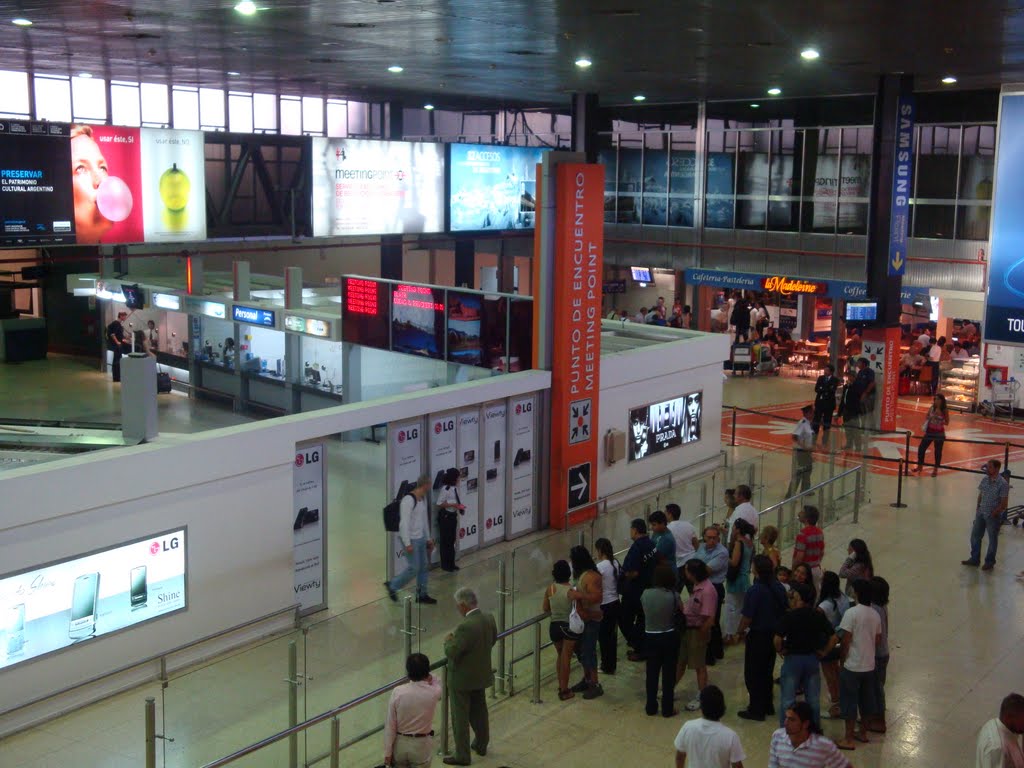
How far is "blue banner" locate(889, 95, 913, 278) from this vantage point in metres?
20.0

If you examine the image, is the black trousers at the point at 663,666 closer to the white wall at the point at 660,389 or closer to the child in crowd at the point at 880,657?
the child in crowd at the point at 880,657

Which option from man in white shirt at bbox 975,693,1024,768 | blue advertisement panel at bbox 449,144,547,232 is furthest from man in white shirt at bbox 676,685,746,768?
blue advertisement panel at bbox 449,144,547,232

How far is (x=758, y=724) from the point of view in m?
8.95

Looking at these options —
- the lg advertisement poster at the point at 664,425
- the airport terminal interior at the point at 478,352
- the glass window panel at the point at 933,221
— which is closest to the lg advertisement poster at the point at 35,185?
the airport terminal interior at the point at 478,352

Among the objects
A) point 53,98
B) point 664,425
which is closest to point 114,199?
point 664,425

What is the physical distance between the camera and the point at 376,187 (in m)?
22.6

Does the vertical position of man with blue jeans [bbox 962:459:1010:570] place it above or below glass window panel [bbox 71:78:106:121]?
below

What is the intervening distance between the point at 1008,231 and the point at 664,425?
820cm

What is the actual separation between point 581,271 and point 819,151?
14.5 meters

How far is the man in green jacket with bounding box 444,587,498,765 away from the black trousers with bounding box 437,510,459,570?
4.52m

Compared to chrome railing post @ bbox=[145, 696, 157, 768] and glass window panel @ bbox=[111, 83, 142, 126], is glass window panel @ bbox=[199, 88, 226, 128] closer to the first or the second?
glass window panel @ bbox=[111, 83, 142, 126]

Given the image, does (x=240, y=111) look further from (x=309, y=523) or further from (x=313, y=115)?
(x=309, y=523)

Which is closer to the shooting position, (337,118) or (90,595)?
(90,595)

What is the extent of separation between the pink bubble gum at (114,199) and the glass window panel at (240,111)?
14.4m
